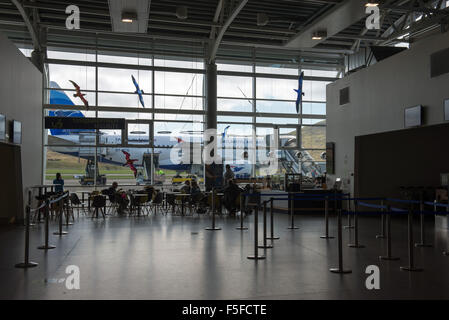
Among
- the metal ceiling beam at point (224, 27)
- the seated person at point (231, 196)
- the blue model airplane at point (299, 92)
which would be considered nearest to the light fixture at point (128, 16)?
the metal ceiling beam at point (224, 27)

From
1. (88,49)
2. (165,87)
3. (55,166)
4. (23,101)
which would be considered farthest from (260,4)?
(55,166)

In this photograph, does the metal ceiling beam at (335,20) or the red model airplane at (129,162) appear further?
the red model airplane at (129,162)

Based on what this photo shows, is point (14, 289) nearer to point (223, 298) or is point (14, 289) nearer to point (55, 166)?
point (223, 298)

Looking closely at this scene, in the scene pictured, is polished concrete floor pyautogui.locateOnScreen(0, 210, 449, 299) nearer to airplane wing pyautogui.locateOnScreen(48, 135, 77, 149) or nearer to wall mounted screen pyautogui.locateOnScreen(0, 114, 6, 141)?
wall mounted screen pyautogui.locateOnScreen(0, 114, 6, 141)

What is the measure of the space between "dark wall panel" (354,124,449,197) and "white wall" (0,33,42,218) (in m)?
9.87

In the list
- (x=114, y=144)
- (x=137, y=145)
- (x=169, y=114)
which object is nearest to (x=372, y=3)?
(x=169, y=114)

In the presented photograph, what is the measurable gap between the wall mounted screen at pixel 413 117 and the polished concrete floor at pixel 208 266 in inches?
104

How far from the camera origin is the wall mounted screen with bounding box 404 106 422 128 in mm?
10531

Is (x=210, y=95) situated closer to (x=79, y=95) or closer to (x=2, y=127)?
(x=79, y=95)

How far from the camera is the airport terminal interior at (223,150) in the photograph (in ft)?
19.6

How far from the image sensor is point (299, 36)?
14680mm

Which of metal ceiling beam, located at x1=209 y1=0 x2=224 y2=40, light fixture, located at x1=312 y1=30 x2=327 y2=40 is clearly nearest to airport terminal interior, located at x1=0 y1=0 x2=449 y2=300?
light fixture, located at x1=312 y1=30 x2=327 y2=40

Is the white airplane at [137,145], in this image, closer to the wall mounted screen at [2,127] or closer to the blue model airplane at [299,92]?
the blue model airplane at [299,92]

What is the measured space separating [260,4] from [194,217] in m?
7.98
